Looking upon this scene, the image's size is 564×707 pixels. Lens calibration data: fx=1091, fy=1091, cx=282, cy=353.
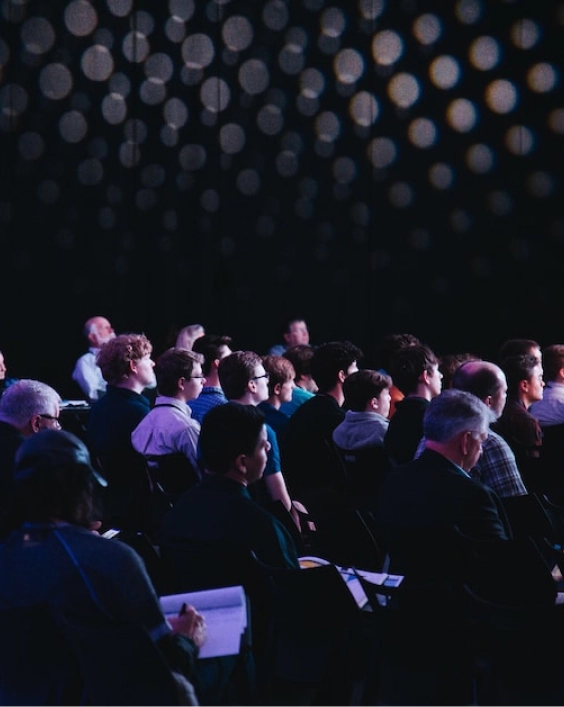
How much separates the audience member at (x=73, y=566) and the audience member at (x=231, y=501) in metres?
0.58

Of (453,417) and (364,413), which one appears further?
(364,413)

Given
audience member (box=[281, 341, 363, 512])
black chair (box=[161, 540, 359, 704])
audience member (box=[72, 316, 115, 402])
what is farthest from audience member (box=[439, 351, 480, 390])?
audience member (box=[72, 316, 115, 402])

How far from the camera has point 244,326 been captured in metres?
10.2

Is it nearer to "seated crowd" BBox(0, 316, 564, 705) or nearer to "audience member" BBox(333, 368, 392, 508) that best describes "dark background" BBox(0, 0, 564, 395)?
"seated crowd" BBox(0, 316, 564, 705)

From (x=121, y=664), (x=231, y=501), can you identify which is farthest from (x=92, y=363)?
(x=121, y=664)

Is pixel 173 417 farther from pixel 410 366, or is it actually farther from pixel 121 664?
pixel 121 664

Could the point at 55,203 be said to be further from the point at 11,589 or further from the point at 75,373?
the point at 11,589

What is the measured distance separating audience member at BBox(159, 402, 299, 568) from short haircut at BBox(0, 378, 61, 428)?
48.6 inches

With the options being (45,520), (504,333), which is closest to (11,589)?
(45,520)

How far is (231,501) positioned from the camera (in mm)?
3082

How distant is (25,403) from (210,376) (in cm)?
186

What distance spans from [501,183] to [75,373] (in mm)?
4240

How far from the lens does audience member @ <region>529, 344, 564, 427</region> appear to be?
5.77 metres

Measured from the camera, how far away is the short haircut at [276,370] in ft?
18.3
